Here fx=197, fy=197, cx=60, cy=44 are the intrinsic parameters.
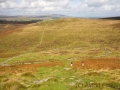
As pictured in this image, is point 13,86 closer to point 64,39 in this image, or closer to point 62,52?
point 62,52

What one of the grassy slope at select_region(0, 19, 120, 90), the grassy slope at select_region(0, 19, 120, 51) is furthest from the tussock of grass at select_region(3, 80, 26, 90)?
the grassy slope at select_region(0, 19, 120, 51)

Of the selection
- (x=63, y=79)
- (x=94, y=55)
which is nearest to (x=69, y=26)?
(x=94, y=55)

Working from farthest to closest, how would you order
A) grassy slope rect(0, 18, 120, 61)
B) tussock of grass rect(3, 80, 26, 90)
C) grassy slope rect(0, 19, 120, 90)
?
grassy slope rect(0, 18, 120, 61) < grassy slope rect(0, 19, 120, 90) < tussock of grass rect(3, 80, 26, 90)

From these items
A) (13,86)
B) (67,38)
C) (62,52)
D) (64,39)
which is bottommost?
(62,52)

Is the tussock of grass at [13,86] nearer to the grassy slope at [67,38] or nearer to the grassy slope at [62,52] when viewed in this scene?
the grassy slope at [62,52]

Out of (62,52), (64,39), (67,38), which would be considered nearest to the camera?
(62,52)

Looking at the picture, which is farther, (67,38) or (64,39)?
(67,38)

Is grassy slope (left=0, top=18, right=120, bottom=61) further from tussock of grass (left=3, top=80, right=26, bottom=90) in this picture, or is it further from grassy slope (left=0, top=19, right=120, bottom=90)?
tussock of grass (left=3, top=80, right=26, bottom=90)

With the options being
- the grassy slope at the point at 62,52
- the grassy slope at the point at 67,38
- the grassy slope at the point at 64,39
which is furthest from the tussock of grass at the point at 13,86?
the grassy slope at the point at 67,38

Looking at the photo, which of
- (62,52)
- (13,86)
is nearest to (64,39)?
(62,52)

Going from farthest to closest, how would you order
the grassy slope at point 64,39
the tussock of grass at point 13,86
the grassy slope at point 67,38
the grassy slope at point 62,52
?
1. the grassy slope at point 67,38
2. the grassy slope at point 64,39
3. the grassy slope at point 62,52
4. the tussock of grass at point 13,86

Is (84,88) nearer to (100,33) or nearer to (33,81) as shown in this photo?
(33,81)
